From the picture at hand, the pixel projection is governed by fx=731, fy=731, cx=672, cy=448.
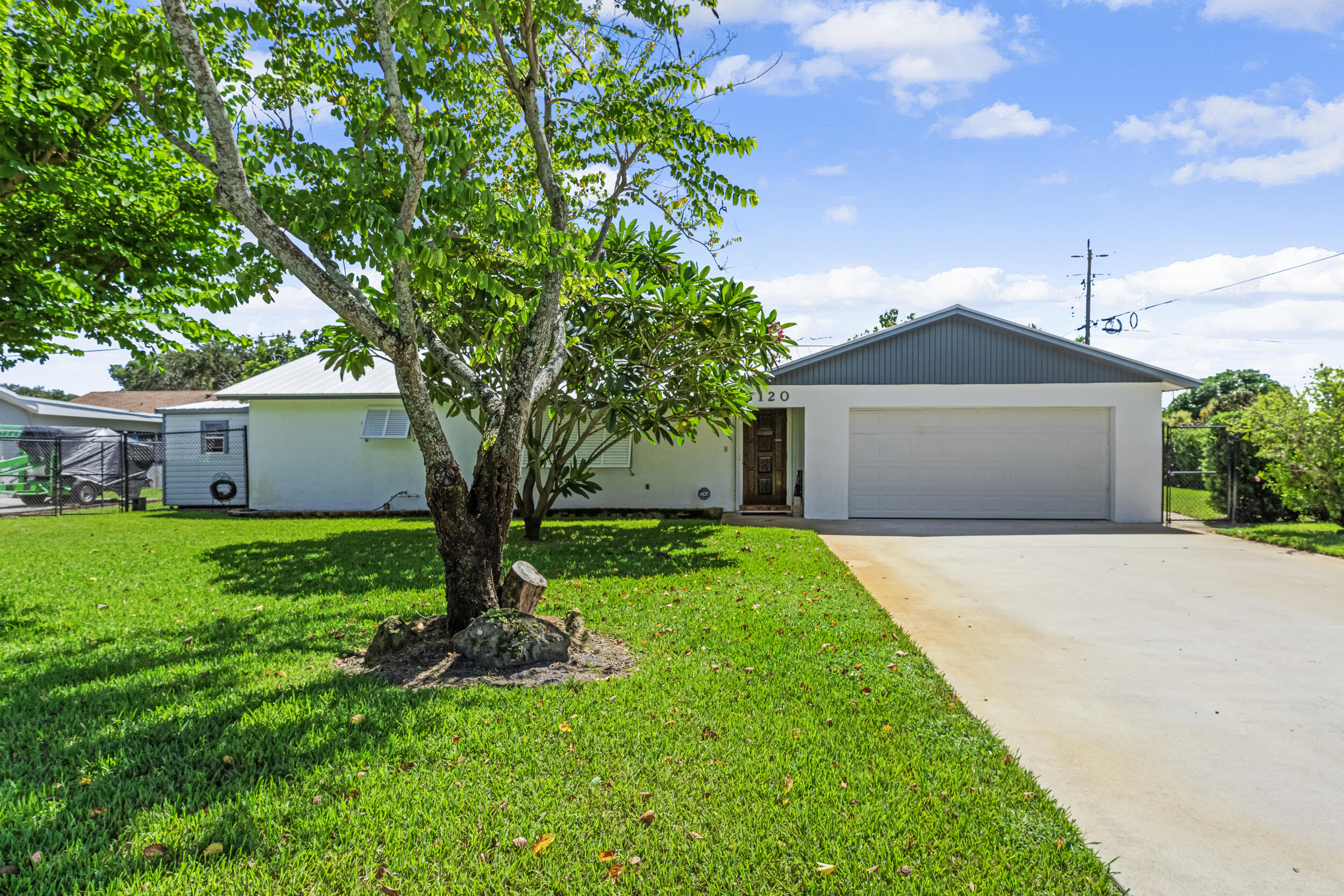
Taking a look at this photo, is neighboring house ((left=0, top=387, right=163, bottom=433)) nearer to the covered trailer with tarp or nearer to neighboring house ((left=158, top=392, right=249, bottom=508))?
the covered trailer with tarp

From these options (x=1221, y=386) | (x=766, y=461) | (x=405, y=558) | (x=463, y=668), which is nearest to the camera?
(x=463, y=668)

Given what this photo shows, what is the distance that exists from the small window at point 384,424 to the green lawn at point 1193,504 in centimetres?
1497

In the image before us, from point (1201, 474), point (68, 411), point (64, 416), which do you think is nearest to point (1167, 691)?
point (1201, 474)

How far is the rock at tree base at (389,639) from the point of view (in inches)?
197

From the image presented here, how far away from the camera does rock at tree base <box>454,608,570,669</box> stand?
475 cm

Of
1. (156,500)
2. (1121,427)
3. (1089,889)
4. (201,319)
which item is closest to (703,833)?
(1089,889)

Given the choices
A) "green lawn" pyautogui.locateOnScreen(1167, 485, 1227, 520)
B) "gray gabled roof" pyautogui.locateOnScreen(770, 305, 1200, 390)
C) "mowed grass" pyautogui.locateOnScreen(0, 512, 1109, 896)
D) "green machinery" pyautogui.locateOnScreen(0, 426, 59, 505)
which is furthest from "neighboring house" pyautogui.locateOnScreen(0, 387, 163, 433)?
"green lawn" pyautogui.locateOnScreen(1167, 485, 1227, 520)

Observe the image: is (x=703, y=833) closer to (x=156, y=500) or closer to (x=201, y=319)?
(x=201, y=319)

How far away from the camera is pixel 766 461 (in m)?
16.2

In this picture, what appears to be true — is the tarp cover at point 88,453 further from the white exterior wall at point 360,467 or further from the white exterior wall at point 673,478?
the white exterior wall at point 673,478

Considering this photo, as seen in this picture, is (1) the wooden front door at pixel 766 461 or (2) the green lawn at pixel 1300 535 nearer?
(2) the green lawn at pixel 1300 535

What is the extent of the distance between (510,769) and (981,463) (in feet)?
42.9

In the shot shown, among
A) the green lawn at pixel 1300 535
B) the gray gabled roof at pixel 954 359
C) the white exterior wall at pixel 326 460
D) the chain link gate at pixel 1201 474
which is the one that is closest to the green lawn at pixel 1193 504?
→ the chain link gate at pixel 1201 474

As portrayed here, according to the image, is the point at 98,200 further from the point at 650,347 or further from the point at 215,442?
the point at 215,442
